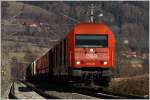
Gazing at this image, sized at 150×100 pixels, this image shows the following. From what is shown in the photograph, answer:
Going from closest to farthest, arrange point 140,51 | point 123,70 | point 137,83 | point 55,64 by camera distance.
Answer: point 137,83 → point 55,64 → point 123,70 → point 140,51

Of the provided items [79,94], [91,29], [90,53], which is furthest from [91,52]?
[79,94]

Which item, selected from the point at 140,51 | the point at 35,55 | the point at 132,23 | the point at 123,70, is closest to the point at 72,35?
the point at 123,70

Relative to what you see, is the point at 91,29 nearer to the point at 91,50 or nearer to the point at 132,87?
the point at 91,50

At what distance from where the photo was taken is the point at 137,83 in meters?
28.3

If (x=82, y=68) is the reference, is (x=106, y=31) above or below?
above

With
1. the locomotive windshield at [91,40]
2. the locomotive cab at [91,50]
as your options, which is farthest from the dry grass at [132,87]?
the locomotive windshield at [91,40]

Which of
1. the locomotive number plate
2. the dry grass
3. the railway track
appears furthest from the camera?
the locomotive number plate

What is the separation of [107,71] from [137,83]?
119 inches

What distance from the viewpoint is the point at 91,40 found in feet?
85.3

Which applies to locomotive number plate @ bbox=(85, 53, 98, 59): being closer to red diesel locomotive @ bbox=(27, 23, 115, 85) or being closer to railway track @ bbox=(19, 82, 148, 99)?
red diesel locomotive @ bbox=(27, 23, 115, 85)

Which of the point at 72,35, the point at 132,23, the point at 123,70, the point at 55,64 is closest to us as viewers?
the point at 72,35

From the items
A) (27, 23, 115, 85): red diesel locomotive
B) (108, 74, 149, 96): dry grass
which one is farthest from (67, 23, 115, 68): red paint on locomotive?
(108, 74, 149, 96): dry grass

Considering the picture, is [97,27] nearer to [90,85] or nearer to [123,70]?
[90,85]

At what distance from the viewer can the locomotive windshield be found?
85.0 feet
